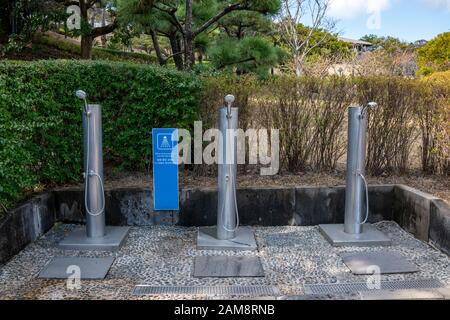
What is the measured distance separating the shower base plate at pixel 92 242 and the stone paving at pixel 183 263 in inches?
2.7

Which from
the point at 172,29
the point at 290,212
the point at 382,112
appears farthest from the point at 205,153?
the point at 172,29

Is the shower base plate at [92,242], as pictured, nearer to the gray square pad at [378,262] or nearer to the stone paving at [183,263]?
the stone paving at [183,263]

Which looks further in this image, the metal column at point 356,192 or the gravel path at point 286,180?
the gravel path at point 286,180

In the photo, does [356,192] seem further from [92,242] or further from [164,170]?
[92,242]

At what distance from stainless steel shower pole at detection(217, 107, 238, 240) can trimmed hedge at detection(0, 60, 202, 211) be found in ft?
3.18

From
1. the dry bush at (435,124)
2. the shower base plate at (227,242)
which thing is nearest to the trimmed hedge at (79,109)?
the shower base plate at (227,242)

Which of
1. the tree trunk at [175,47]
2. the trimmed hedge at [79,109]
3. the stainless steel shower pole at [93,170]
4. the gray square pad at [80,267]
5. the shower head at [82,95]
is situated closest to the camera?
the gray square pad at [80,267]

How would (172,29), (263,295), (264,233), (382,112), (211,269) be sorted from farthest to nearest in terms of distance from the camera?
(172,29) → (382,112) → (264,233) → (211,269) → (263,295)

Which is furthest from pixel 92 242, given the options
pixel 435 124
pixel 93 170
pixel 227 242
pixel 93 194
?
pixel 435 124

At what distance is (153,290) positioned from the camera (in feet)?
10.3

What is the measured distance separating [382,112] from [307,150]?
3.16 ft

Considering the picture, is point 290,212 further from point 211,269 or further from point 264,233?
point 211,269

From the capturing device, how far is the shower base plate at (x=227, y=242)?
4012mm

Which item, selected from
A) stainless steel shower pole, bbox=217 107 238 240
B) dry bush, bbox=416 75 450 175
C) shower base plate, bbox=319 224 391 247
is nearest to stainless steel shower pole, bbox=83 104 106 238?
stainless steel shower pole, bbox=217 107 238 240
